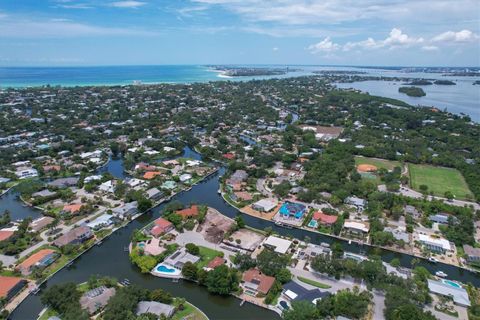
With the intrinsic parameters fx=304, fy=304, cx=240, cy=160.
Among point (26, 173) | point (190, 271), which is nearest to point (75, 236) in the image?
→ point (190, 271)

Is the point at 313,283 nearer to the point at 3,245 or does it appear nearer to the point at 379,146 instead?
the point at 3,245

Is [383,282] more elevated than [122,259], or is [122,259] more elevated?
[383,282]

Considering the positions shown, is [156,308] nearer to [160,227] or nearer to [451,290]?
[160,227]

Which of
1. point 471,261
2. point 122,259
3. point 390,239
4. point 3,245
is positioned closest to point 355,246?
point 390,239

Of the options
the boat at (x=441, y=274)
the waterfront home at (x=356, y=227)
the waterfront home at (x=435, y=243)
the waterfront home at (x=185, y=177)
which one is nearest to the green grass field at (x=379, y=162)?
the waterfront home at (x=435, y=243)

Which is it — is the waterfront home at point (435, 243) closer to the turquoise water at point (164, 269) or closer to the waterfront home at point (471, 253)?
the waterfront home at point (471, 253)

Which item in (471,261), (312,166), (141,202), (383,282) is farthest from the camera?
(312,166)

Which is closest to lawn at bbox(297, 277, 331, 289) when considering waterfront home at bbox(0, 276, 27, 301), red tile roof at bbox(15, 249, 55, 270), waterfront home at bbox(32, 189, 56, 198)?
waterfront home at bbox(0, 276, 27, 301)
